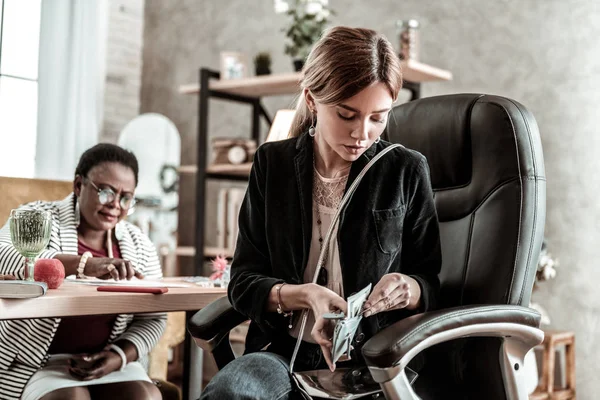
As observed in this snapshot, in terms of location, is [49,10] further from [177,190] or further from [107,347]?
[107,347]

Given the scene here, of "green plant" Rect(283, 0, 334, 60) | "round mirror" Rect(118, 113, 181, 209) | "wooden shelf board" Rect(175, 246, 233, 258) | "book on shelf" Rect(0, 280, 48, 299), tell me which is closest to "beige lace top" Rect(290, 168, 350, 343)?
"book on shelf" Rect(0, 280, 48, 299)

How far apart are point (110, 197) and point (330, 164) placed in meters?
0.74

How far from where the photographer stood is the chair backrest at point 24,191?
7.97 feet

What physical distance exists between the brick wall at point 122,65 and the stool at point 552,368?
299cm

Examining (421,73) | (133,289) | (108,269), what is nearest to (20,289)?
(133,289)

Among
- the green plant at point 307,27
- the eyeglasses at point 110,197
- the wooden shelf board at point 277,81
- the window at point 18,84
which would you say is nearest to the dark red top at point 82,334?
the eyeglasses at point 110,197

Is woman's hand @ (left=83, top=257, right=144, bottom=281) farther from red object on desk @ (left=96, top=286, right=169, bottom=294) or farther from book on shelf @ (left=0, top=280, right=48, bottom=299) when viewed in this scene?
book on shelf @ (left=0, top=280, right=48, bottom=299)

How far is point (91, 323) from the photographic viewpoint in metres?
1.95

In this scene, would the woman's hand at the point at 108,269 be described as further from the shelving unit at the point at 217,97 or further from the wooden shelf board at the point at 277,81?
the shelving unit at the point at 217,97

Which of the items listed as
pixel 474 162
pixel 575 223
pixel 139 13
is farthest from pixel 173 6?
pixel 474 162

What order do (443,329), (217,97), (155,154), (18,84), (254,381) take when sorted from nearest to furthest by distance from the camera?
(443,329)
(254,381)
(217,97)
(18,84)
(155,154)

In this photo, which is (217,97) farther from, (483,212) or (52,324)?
(483,212)

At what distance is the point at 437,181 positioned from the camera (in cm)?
161

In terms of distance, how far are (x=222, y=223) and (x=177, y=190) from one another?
602mm
